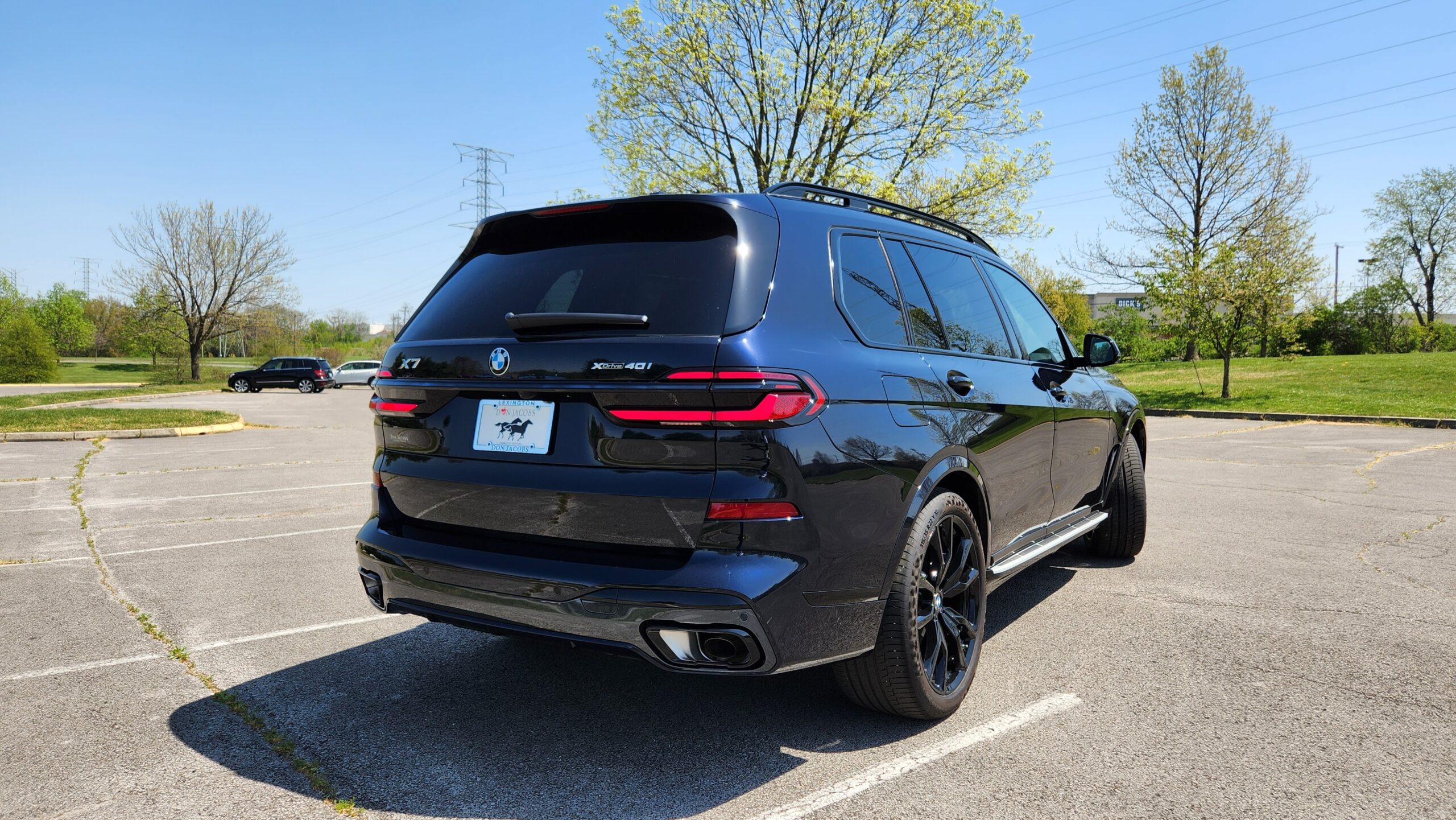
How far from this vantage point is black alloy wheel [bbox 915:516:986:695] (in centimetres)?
303

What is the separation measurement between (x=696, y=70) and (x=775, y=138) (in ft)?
9.93

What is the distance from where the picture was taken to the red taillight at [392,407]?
118 inches

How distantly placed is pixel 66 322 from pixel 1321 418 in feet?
347

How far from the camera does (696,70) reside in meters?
25.0

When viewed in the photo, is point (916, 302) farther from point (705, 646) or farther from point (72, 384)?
point (72, 384)

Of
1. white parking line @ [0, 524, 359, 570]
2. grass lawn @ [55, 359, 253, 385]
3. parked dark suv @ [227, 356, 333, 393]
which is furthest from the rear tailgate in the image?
grass lawn @ [55, 359, 253, 385]

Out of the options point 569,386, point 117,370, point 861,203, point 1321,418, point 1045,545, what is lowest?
point 1321,418

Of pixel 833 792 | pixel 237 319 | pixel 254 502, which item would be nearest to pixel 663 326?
pixel 833 792

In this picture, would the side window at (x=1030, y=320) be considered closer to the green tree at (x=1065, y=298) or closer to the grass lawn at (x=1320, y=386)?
the grass lawn at (x=1320, y=386)

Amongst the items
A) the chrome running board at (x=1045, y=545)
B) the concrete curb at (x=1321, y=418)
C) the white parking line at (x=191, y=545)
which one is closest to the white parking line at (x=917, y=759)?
the chrome running board at (x=1045, y=545)

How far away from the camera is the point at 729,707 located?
320 cm

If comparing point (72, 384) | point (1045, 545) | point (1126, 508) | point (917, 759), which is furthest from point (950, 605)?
point (72, 384)

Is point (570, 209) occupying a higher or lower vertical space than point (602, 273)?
higher

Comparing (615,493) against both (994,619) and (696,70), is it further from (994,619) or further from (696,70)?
(696,70)
